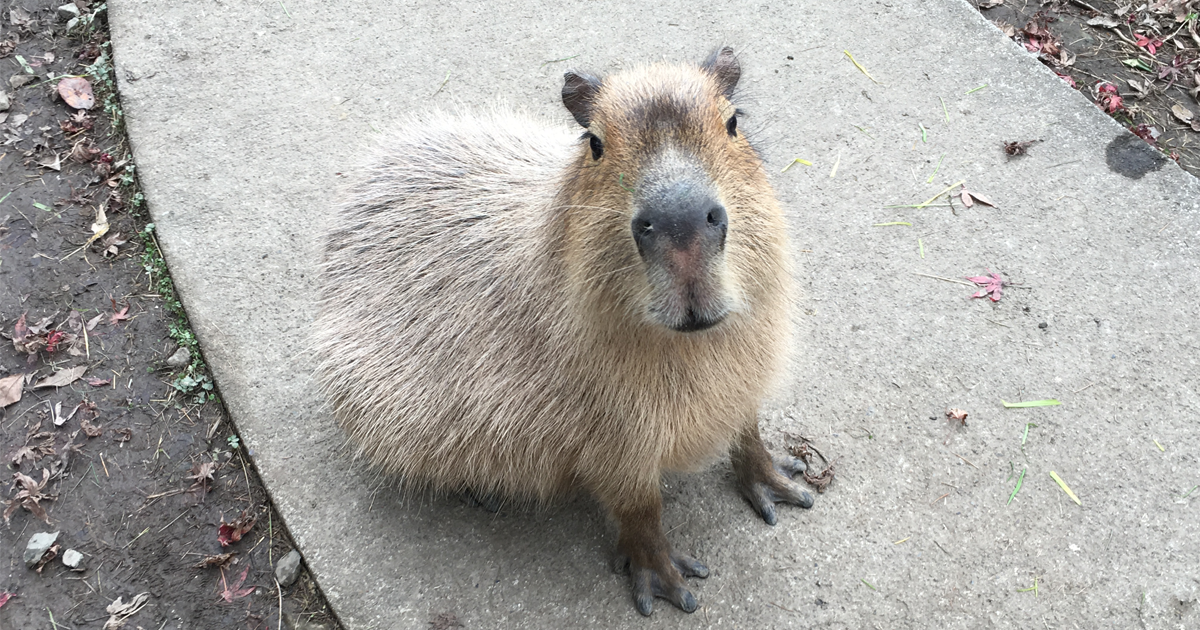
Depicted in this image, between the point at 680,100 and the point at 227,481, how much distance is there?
2.16 meters

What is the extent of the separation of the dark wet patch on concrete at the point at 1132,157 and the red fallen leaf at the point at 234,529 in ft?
12.0

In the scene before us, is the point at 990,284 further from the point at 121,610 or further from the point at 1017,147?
the point at 121,610

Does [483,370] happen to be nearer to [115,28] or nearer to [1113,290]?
[1113,290]

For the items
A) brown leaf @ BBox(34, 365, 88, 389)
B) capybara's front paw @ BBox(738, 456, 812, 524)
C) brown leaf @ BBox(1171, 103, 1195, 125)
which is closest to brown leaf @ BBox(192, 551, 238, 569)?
brown leaf @ BBox(34, 365, 88, 389)

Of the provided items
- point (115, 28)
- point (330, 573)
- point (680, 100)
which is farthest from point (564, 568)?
point (115, 28)

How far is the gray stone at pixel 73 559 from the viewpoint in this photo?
263cm

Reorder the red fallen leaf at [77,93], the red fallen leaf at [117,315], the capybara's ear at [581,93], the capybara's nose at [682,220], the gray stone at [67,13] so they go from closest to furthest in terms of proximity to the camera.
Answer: the capybara's nose at [682,220] < the capybara's ear at [581,93] < the red fallen leaf at [117,315] < the red fallen leaf at [77,93] < the gray stone at [67,13]

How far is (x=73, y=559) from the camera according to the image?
263 cm

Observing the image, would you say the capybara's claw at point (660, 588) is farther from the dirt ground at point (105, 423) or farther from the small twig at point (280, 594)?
the small twig at point (280, 594)

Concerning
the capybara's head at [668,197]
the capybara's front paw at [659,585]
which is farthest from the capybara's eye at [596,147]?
the capybara's front paw at [659,585]

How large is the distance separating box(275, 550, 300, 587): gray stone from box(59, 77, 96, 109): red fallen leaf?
2650 mm

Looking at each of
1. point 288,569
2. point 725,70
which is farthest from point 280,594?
point 725,70

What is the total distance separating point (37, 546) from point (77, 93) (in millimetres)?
2350

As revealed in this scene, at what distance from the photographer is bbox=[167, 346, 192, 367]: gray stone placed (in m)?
3.06
